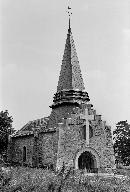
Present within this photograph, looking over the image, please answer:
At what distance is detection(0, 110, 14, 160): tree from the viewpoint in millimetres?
40991

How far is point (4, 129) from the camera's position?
4209cm

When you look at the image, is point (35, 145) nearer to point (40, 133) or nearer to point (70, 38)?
point (40, 133)

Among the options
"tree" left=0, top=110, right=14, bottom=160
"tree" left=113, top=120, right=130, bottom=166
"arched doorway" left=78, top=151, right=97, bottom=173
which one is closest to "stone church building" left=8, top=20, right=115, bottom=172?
"arched doorway" left=78, top=151, right=97, bottom=173

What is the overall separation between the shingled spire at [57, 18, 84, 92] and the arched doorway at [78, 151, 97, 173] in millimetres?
7061

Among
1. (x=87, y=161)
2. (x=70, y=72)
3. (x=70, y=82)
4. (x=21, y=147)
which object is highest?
(x=70, y=72)

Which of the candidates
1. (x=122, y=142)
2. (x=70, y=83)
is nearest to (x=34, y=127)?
(x=70, y=83)

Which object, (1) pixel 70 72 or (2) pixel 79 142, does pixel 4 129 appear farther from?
(2) pixel 79 142

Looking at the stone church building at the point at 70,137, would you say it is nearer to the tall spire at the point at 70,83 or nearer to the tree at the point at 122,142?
the tall spire at the point at 70,83

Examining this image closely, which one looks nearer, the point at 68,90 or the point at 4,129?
the point at 68,90

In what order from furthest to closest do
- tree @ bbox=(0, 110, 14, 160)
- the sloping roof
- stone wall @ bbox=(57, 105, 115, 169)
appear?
tree @ bbox=(0, 110, 14, 160) → the sloping roof → stone wall @ bbox=(57, 105, 115, 169)

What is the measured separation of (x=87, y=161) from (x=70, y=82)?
8.39m

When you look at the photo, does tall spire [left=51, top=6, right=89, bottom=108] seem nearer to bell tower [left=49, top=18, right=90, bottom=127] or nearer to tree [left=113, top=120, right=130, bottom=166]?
bell tower [left=49, top=18, right=90, bottom=127]

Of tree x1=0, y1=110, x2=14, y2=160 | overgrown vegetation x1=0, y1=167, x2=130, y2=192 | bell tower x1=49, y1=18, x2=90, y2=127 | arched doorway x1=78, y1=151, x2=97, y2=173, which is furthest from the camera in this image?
tree x1=0, y1=110, x2=14, y2=160

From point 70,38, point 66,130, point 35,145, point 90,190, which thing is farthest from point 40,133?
point 90,190
